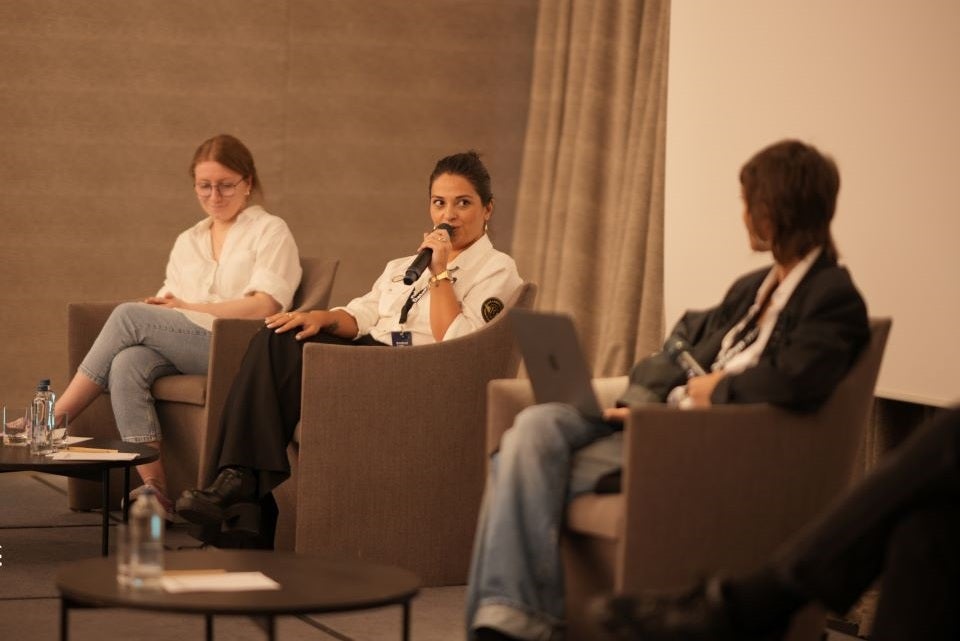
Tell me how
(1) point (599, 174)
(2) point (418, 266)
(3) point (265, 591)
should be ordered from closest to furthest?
(3) point (265, 591)
(2) point (418, 266)
(1) point (599, 174)

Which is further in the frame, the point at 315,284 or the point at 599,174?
the point at 599,174

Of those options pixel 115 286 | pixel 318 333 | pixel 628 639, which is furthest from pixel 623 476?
pixel 115 286

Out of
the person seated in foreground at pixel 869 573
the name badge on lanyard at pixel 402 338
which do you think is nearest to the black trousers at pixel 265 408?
the name badge on lanyard at pixel 402 338

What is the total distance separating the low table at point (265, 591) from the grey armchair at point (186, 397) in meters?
1.56

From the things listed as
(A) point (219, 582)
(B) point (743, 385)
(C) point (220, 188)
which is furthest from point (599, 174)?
(A) point (219, 582)

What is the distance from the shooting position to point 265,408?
376 centimetres

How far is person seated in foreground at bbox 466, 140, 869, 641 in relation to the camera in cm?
261

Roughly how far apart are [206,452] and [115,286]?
7.96ft

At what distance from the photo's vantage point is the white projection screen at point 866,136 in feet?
10.3

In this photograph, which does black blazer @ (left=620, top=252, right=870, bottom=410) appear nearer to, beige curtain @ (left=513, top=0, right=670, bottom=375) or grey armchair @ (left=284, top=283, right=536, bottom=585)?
grey armchair @ (left=284, top=283, right=536, bottom=585)

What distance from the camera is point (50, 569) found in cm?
380

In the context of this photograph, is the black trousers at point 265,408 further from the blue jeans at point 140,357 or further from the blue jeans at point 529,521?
the blue jeans at point 529,521

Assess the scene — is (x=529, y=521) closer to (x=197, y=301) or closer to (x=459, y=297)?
(x=459, y=297)

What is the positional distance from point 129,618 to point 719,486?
1.52 meters
